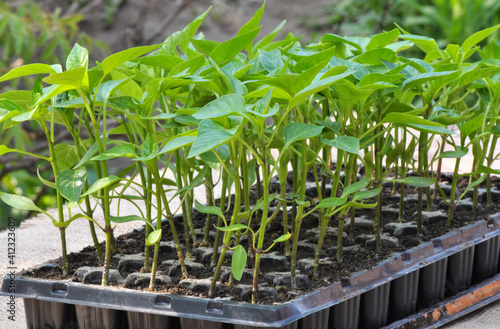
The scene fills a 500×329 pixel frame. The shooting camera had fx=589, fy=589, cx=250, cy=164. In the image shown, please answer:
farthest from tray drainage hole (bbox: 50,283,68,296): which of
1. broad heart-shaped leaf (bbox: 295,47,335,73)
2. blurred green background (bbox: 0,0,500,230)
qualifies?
blurred green background (bbox: 0,0,500,230)

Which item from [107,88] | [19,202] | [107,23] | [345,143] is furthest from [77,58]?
[107,23]

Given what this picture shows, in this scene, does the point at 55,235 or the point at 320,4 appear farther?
the point at 320,4

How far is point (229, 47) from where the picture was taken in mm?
585

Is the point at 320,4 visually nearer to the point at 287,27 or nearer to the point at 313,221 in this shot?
the point at 287,27

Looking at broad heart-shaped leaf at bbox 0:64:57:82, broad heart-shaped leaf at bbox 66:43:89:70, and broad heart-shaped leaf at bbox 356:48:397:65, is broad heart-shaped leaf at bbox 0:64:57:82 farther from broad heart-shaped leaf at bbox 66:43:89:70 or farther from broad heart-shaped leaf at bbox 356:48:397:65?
broad heart-shaped leaf at bbox 356:48:397:65

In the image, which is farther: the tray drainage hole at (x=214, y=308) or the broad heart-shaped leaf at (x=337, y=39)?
the broad heart-shaped leaf at (x=337, y=39)

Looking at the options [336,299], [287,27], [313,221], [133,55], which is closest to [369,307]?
[336,299]

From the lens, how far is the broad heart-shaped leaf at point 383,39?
2.16ft

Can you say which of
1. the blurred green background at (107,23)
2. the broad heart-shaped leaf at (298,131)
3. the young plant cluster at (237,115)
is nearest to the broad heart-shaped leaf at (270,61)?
the young plant cluster at (237,115)

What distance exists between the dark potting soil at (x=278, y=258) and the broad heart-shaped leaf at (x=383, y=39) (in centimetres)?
22

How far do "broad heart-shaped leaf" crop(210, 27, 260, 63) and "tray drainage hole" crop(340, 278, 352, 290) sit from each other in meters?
0.25

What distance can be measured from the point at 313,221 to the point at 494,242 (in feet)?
0.76

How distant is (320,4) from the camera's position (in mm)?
4012

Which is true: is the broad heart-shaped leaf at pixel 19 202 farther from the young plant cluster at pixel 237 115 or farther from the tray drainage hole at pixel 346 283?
the tray drainage hole at pixel 346 283
